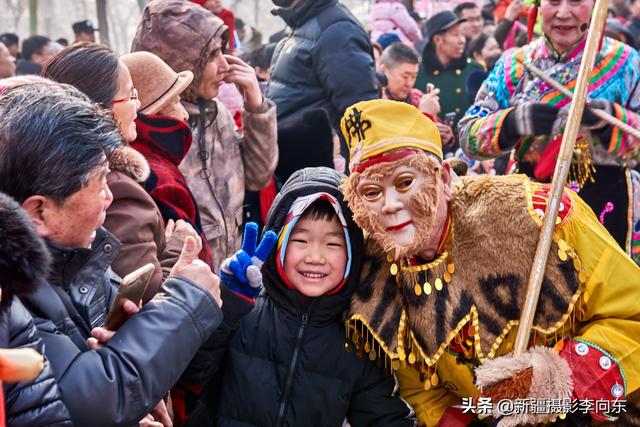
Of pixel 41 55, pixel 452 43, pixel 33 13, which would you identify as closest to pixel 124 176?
pixel 452 43

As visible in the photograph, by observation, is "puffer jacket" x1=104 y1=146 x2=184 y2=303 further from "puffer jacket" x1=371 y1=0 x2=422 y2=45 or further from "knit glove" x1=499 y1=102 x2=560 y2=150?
"puffer jacket" x1=371 y1=0 x2=422 y2=45

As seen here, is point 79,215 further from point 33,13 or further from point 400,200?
point 33,13

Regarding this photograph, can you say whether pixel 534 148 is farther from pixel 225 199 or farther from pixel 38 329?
pixel 38 329

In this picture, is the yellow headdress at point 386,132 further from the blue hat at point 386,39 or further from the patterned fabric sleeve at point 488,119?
the blue hat at point 386,39

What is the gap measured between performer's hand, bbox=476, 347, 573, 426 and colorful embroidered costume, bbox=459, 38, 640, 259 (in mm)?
1402

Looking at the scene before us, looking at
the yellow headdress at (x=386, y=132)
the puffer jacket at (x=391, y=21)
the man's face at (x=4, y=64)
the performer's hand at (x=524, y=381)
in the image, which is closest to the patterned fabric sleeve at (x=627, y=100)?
the yellow headdress at (x=386, y=132)

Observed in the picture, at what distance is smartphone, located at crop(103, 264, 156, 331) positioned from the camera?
7.14 ft

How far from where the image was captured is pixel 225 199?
400 centimetres

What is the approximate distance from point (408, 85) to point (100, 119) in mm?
4891

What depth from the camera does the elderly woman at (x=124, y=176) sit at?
105 inches

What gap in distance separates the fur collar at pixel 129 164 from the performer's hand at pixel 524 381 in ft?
4.10

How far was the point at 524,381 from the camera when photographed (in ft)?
8.96

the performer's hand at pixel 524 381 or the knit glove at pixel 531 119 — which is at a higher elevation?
the knit glove at pixel 531 119

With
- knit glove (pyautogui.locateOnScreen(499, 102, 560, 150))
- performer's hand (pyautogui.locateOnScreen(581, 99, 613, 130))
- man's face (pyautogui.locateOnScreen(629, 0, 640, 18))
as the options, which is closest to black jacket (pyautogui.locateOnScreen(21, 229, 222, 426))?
knit glove (pyautogui.locateOnScreen(499, 102, 560, 150))
